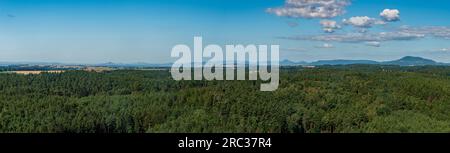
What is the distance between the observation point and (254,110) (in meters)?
42.2

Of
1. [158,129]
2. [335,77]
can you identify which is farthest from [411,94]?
[158,129]

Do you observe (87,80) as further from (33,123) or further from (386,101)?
(386,101)

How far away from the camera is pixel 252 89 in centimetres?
5412

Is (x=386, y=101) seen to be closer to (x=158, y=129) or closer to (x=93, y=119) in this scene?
(x=158, y=129)

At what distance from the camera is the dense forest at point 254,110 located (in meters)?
38.2

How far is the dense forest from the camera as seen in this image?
38.2 m

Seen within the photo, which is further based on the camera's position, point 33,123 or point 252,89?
point 252,89
